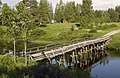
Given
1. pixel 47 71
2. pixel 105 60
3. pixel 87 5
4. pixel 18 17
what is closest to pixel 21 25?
pixel 18 17

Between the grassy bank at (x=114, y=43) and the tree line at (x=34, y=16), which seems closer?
the tree line at (x=34, y=16)

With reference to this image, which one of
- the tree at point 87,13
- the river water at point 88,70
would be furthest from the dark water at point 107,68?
the tree at point 87,13

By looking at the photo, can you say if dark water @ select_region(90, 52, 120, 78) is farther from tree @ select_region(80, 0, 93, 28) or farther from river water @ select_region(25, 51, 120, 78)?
tree @ select_region(80, 0, 93, 28)

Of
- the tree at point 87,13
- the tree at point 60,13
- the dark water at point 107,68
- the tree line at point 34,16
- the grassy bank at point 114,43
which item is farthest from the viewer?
the tree at point 60,13

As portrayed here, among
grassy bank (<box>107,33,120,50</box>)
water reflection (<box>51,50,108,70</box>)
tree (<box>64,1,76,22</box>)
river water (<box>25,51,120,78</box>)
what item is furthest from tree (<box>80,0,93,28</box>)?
river water (<box>25,51,120,78</box>)

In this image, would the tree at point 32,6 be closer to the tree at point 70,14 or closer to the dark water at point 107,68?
the tree at point 70,14

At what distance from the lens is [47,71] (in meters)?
22.2

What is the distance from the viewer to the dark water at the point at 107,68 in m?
37.4

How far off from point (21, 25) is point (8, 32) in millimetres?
1581

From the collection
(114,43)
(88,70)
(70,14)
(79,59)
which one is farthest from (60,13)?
(88,70)

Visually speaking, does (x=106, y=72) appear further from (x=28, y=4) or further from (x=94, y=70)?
(x=28, y=4)

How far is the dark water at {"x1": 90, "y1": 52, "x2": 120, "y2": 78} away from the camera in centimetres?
3743

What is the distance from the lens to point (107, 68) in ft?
139

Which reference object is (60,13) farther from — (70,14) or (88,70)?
(88,70)
